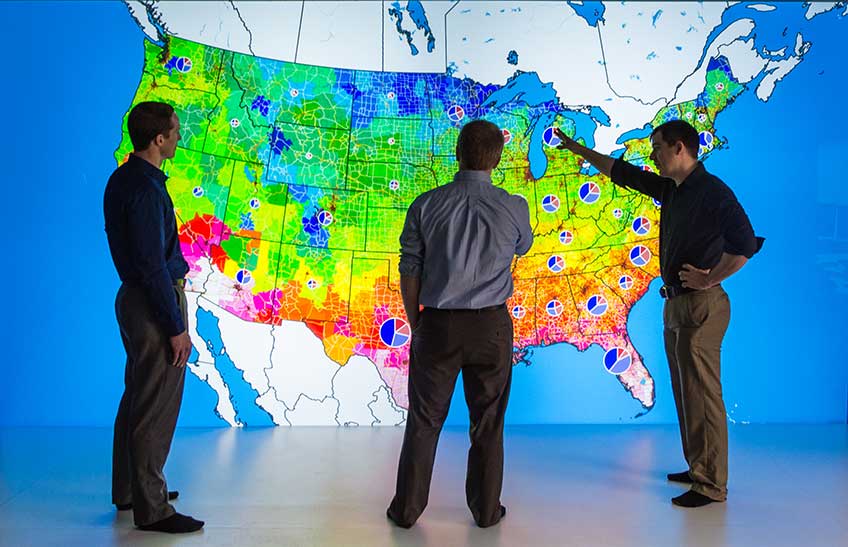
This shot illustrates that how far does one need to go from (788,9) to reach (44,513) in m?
3.96

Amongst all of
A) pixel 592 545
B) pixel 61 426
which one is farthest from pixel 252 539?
pixel 61 426

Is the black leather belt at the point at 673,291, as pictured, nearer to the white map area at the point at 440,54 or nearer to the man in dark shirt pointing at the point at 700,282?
the man in dark shirt pointing at the point at 700,282

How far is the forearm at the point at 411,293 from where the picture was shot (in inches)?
114

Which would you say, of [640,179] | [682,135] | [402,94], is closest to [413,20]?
[402,94]

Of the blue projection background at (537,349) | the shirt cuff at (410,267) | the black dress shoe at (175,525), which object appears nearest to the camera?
the black dress shoe at (175,525)

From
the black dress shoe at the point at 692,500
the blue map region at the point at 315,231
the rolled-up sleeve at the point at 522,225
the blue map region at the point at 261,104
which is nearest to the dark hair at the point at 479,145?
the rolled-up sleeve at the point at 522,225

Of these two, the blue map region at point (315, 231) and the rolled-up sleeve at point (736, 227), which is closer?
the rolled-up sleeve at point (736, 227)

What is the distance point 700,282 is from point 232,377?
2.22 m

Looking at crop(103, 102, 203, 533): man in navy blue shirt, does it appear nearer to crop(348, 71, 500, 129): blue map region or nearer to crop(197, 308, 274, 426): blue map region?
crop(197, 308, 274, 426): blue map region

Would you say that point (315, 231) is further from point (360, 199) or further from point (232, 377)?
point (232, 377)

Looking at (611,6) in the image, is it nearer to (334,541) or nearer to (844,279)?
(844,279)

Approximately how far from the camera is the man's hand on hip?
2.71 metres

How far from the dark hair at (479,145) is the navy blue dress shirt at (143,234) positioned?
0.93 meters

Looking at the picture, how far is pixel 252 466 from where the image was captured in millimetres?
3592
